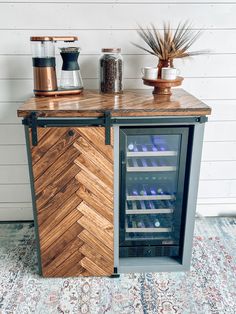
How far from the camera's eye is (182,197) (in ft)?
6.06

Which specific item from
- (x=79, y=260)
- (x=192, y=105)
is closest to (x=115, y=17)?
(x=192, y=105)

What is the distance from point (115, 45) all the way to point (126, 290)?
5.19 feet

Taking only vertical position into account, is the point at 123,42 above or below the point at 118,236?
above

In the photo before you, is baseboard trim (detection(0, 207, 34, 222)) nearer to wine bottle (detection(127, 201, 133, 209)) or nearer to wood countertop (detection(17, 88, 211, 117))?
wine bottle (detection(127, 201, 133, 209))

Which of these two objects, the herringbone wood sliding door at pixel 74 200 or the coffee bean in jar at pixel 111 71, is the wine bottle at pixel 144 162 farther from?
the coffee bean in jar at pixel 111 71

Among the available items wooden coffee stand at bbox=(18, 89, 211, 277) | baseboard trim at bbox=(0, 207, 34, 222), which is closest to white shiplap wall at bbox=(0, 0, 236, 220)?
baseboard trim at bbox=(0, 207, 34, 222)

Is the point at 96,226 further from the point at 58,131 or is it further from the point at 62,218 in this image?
the point at 58,131

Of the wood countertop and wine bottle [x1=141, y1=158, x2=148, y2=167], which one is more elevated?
the wood countertop

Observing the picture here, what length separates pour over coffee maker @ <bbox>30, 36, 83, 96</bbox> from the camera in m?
1.83

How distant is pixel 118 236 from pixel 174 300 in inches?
18.8

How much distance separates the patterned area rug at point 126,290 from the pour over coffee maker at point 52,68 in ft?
3.71

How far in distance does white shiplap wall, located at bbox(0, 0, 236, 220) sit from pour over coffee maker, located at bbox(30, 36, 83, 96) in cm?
18

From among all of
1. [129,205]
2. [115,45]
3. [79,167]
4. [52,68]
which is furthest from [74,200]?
[115,45]

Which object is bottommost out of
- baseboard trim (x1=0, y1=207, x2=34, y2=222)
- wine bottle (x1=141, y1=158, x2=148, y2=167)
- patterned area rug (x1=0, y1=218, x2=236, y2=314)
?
patterned area rug (x1=0, y1=218, x2=236, y2=314)
